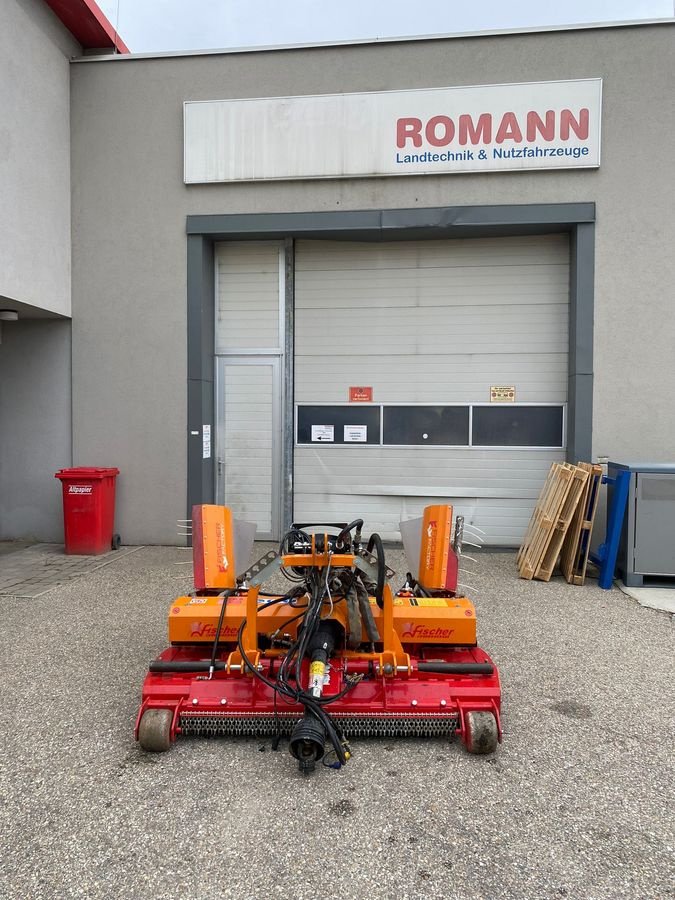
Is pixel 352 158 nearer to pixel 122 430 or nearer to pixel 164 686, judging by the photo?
pixel 122 430

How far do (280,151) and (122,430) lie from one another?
400cm

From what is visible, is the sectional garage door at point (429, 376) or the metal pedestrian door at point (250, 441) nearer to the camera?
the sectional garage door at point (429, 376)

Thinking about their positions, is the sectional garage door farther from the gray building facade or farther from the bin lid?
the bin lid

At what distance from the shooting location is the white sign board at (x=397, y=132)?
21.8ft

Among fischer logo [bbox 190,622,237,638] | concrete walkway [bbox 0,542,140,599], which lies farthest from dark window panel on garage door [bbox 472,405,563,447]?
fischer logo [bbox 190,622,237,638]

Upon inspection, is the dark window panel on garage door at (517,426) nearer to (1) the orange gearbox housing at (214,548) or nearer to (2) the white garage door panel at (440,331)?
(2) the white garage door panel at (440,331)

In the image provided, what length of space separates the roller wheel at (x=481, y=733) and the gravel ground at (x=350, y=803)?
0.22 ft

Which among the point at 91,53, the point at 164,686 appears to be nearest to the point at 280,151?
the point at 91,53

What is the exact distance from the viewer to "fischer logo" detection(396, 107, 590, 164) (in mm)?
6637

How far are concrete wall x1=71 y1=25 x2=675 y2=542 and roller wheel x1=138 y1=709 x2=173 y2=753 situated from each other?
4725 mm

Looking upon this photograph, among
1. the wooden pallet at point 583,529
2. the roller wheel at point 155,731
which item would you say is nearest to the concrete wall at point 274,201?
the wooden pallet at point 583,529

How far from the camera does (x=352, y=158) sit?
22.8 feet

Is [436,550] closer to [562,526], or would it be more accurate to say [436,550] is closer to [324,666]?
[324,666]

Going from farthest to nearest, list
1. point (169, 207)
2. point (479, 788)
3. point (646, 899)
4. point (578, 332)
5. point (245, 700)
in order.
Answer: point (169, 207), point (578, 332), point (245, 700), point (479, 788), point (646, 899)
